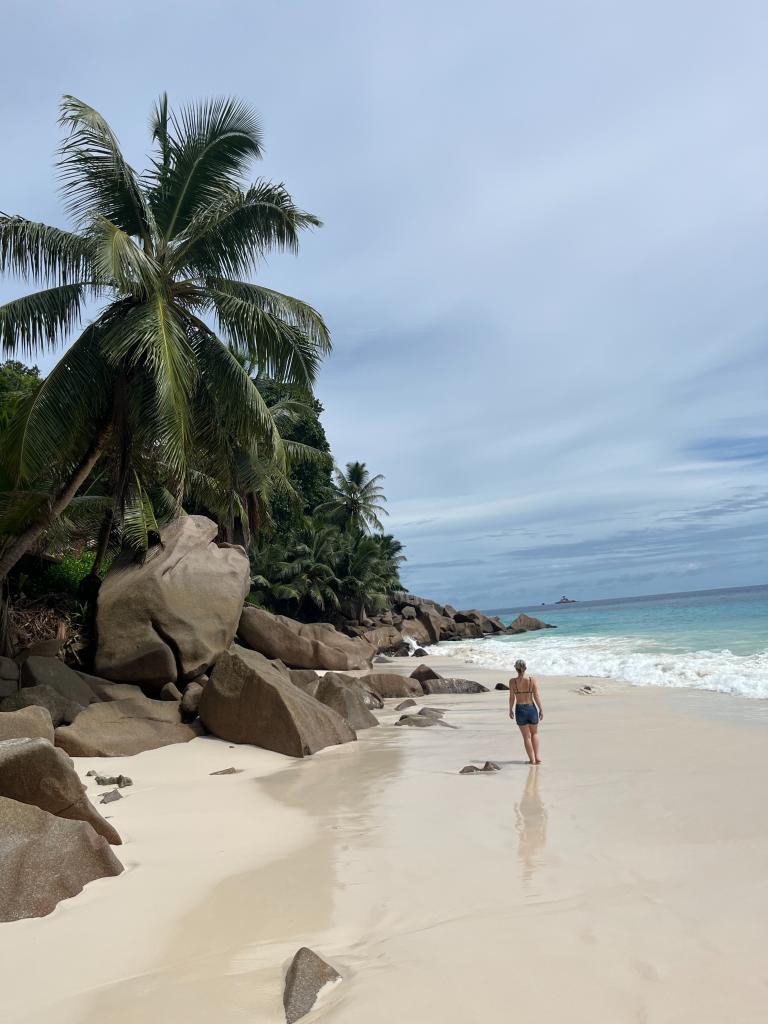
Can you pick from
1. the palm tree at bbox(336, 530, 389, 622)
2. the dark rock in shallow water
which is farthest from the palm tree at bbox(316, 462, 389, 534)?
the dark rock in shallow water

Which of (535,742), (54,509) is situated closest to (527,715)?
(535,742)

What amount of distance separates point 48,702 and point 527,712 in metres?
5.91

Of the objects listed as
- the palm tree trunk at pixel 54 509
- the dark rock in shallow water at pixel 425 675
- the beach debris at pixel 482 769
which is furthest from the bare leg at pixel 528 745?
the dark rock in shallow water at pixel 425 675

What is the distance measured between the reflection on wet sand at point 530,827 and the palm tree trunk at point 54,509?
27.4ft

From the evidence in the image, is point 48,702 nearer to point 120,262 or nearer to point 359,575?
point 120,262

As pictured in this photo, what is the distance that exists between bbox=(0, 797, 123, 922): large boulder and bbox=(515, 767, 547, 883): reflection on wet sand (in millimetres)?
2563

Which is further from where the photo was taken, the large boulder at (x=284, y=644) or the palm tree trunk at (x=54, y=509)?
the large boulder at (x=284, y=644)

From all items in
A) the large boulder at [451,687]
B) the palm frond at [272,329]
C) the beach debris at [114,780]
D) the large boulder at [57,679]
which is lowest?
the large boulder at [451,687]

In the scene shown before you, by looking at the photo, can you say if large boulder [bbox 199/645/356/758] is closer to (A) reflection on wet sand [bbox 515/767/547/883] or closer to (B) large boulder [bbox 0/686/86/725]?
(B) large boulder [bbox 0/686/86/725]

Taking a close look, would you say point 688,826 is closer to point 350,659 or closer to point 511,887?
point 511,887

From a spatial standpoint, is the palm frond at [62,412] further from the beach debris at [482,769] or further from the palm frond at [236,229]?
the beach debris at [482,769]

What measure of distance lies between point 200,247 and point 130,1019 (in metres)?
12.2

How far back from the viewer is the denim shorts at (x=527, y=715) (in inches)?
347

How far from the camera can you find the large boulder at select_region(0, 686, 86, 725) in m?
9.78
